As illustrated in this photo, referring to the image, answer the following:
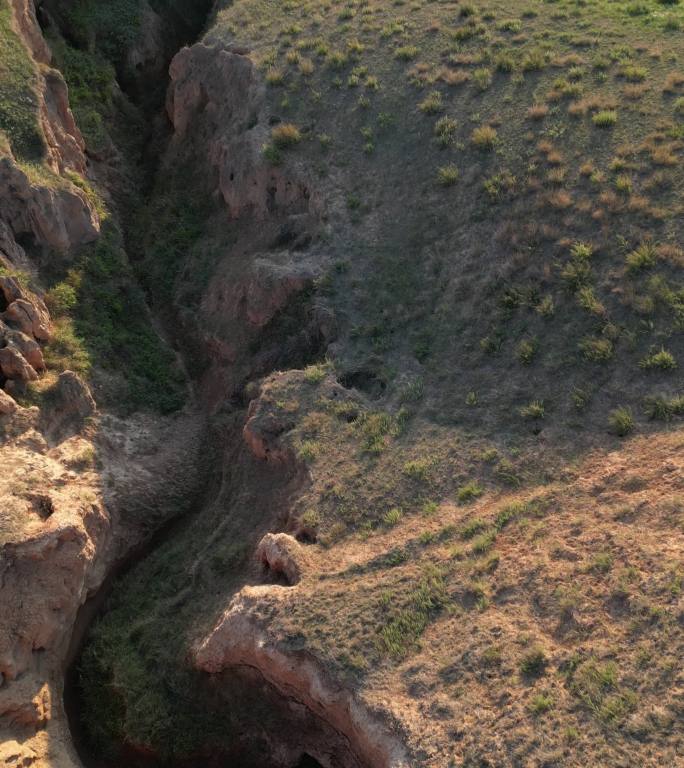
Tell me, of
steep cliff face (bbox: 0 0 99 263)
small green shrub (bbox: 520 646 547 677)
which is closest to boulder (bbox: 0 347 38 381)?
steep cliff face (bbox: 0 0 99 263)

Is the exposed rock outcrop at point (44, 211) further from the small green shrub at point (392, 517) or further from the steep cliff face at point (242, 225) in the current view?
the small green shrub at point (392, 517)

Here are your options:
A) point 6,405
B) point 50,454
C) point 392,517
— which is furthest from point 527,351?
point 6,405

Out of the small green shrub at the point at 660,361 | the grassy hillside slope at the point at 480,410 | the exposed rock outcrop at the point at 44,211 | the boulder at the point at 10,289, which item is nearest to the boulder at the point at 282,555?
the grassy hillside slope at the point at 480,410

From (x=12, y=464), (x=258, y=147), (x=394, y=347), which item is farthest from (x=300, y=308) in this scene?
(x=12, y=464)

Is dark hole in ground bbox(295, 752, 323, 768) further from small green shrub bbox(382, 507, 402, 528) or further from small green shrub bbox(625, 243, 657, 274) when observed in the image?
small green shrub bbox(625, 243, 657, 274)

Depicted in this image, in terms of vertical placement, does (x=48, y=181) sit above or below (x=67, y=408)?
above

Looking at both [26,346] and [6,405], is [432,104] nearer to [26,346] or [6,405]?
[26,346]
